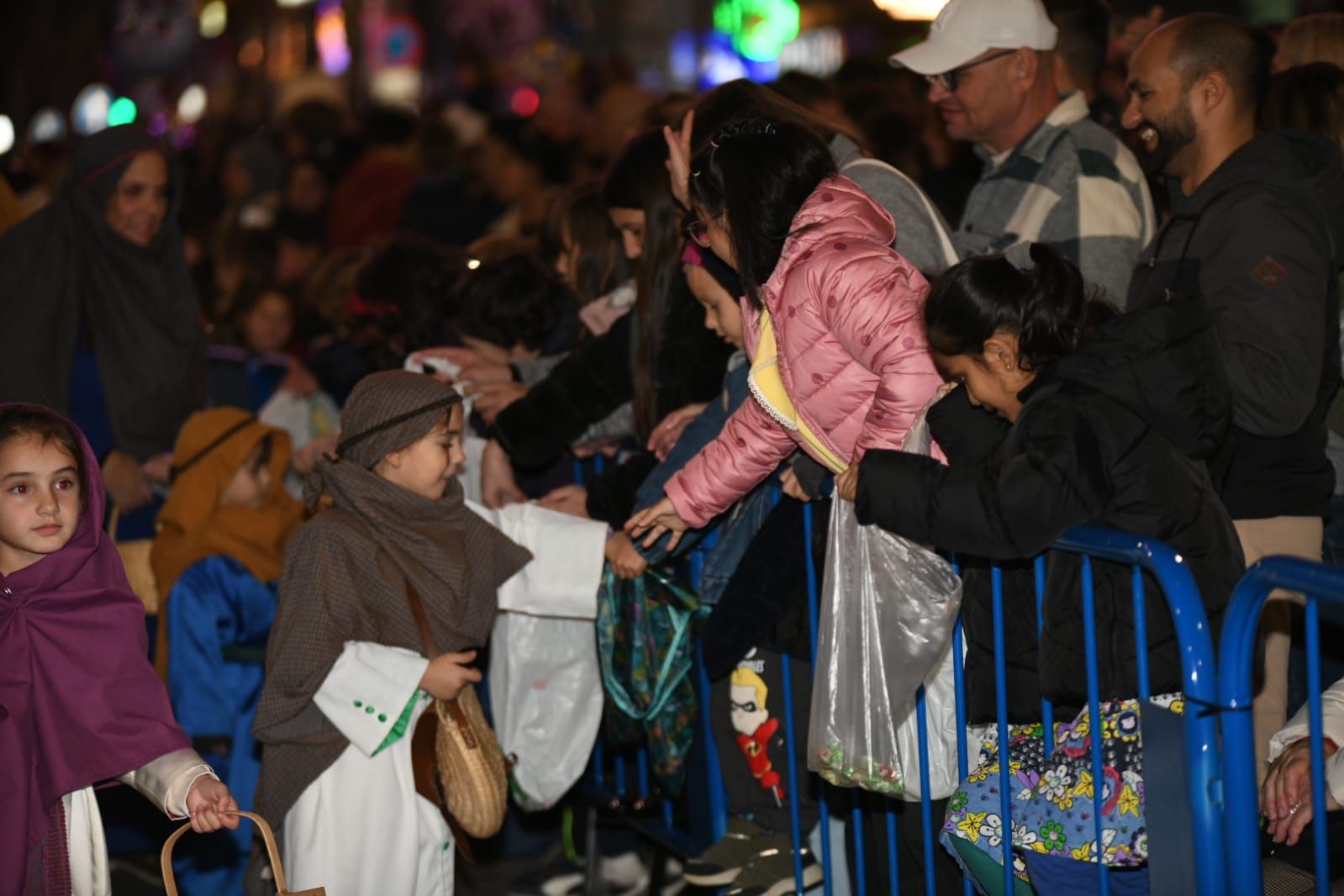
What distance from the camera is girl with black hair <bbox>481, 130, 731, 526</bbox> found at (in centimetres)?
497

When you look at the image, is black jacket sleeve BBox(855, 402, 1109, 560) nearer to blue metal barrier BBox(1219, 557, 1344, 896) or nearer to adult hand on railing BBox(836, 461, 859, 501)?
adult hand on railing BBox(836, 461, 859, 501)

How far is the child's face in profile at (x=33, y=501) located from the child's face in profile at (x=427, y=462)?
3.24 ft

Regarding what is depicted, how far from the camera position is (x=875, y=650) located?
3.86 metres

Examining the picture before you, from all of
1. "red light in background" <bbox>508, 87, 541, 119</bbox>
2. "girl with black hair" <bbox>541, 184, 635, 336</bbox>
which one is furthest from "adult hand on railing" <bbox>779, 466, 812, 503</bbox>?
"red light in background" <bbox>508, 87, 541, 119</bbox>

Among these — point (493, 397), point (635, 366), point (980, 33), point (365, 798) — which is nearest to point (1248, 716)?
point (365, 798)

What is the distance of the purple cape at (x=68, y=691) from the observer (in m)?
3.77

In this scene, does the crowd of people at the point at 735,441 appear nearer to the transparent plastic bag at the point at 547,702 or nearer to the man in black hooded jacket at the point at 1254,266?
the man in black hooded jacket at the point at 1254,266

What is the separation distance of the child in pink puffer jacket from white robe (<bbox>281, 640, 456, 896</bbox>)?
93 cm

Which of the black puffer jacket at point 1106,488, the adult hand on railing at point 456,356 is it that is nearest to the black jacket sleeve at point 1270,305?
the black puffer jacket at point 1106,488

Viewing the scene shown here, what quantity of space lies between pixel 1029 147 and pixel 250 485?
9.97 ft

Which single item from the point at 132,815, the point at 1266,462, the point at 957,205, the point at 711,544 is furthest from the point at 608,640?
the point at 957,205

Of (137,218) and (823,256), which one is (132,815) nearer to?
(137,218)

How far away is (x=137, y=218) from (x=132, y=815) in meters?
2.34

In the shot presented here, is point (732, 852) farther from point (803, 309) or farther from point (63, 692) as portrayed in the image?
point (63, 692)
